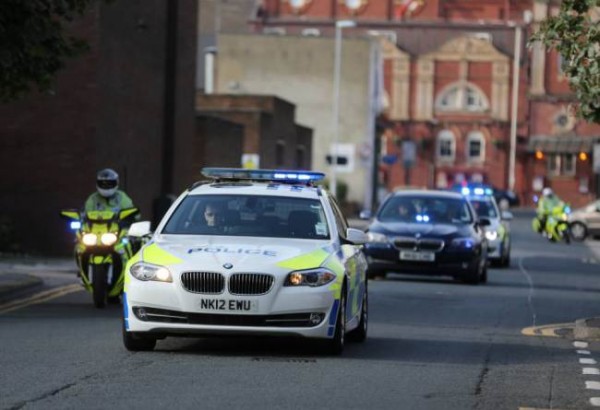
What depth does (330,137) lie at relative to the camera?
8481 cm

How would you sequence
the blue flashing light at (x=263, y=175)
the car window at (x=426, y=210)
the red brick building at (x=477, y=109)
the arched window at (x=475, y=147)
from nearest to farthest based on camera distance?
the blue flashing light at (x=263, y=175) < the car window at (x=426, y=210) < the red brick building at (x=477, y=109) < the arched window at (x=475, y=147)

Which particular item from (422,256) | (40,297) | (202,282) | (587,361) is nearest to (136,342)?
(202,282)

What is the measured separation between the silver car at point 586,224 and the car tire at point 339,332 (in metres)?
45.5

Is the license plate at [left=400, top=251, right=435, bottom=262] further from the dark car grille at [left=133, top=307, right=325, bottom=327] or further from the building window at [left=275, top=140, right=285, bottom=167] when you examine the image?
the building window at [left=275, top=140, right=285, bottom=167]

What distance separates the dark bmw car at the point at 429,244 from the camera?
27.5m

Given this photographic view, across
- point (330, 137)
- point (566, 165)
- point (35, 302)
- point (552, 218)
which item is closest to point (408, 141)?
point (566, 165)

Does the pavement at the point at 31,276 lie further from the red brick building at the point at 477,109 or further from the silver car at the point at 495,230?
the red brick building at the point at 477,109

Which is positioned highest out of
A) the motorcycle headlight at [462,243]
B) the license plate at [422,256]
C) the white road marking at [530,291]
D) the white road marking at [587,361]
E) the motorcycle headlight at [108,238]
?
the motorcycle headlight at [108,238]

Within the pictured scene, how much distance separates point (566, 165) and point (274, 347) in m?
95.8

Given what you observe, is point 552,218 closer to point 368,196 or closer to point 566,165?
point 368,196

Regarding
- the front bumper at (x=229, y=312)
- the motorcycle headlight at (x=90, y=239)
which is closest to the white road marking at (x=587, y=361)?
the front bumper at (x=229, y=312)

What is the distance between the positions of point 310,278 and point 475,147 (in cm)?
9645

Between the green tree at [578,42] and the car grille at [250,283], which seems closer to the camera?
the car grille at [250,283]

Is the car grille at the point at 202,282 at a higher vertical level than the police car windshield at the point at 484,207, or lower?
lower
